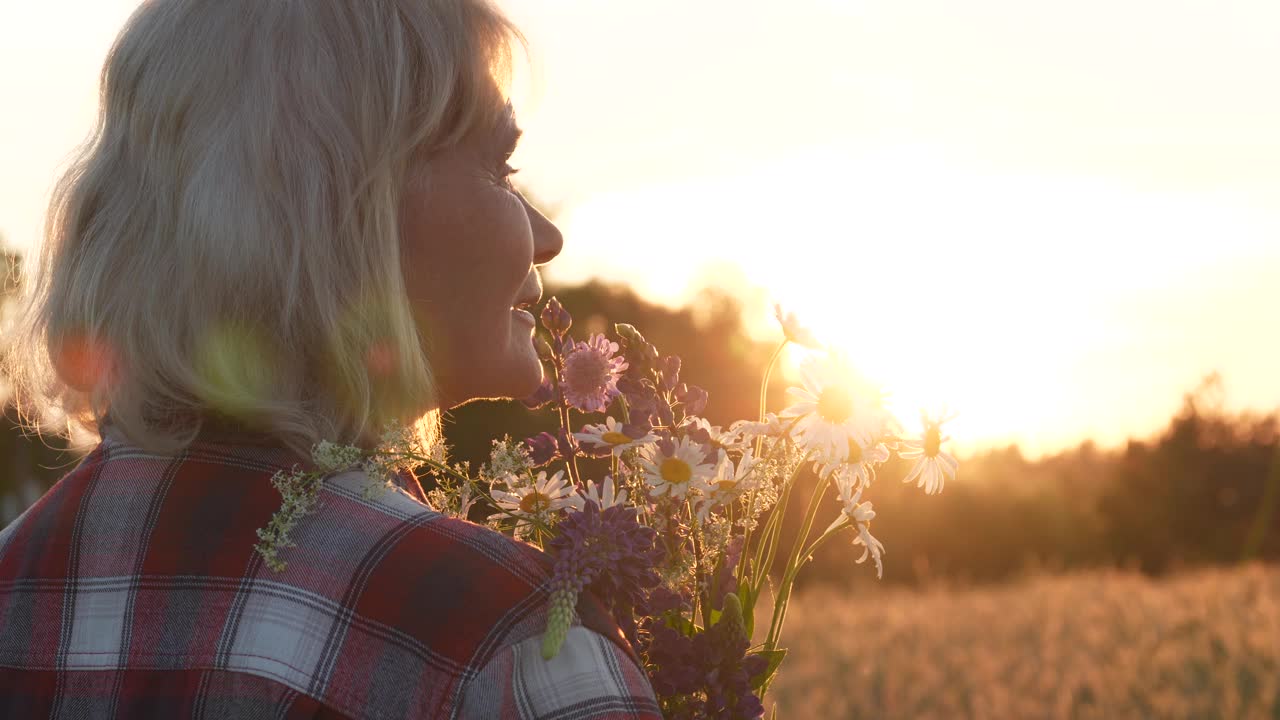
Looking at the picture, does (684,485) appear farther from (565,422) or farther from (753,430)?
(565,422)

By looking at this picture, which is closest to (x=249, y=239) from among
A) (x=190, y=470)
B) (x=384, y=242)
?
(x=384, y=242)

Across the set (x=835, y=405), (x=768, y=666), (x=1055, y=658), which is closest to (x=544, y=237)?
(x=835, y=405)

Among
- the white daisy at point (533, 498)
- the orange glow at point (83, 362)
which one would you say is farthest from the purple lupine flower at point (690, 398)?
the orange glow at point (83, 362)

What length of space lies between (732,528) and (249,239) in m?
0.84

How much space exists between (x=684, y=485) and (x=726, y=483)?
0.33 feet

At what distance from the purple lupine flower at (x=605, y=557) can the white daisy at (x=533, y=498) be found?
0.51ft

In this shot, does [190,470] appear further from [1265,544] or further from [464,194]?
[1265,544]

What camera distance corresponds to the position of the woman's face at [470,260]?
1.83 m

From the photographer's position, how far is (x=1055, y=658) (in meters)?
11.6

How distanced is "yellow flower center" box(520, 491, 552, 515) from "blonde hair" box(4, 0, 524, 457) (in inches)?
7.7

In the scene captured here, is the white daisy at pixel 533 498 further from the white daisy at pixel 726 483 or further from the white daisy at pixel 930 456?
the white daisy at pixel 930 456

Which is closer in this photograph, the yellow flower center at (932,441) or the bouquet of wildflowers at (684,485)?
the bouquet of wildflowers at (684,485)

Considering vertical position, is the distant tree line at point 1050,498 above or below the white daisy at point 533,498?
above

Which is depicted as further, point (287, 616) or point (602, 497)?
point (602, 497)
